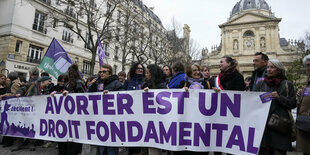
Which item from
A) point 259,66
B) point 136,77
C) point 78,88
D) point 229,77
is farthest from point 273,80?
point 78,88

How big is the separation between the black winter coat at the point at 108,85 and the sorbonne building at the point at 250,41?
37981 mm

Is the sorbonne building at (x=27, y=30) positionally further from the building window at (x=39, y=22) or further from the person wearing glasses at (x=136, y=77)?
the person wearing glasses at (x=136, y=77)

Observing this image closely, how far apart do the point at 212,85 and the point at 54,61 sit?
5.03m

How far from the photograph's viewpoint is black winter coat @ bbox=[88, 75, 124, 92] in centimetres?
349

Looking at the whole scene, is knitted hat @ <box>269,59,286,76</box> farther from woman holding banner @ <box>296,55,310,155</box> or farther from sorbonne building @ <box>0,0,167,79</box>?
sorbonne building @ <box>0,0,167,79</box>

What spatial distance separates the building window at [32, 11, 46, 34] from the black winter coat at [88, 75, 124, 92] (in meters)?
18.8

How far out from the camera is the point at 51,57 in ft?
19.6

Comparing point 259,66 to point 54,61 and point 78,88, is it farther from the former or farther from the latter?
point 54,61

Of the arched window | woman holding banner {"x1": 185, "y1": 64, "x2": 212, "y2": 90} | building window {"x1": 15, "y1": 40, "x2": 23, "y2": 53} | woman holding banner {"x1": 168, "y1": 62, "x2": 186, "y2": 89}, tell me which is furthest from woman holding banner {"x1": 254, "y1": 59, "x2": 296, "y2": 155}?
the arched window

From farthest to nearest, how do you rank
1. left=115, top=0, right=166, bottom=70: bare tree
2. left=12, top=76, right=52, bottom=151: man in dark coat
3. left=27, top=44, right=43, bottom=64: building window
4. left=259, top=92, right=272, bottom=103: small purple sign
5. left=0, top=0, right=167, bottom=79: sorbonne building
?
left=27, top=44, right=43, bottom=64: building window < left=0, top=0, right=167, bottom=79: sorbonne building < left=115, top=0, right=166, bottom=70: bare tree < left=12, top=76, right=52, bottom=151: man in dark coat < left=259, top=92, right=272, bottom=103: small purple sign

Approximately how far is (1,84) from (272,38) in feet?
158

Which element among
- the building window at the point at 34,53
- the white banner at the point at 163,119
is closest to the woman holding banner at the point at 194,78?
the white banner at the point at 163,119

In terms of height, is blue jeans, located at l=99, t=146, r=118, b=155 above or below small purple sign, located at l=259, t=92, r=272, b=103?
below

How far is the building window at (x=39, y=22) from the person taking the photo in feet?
61.0
